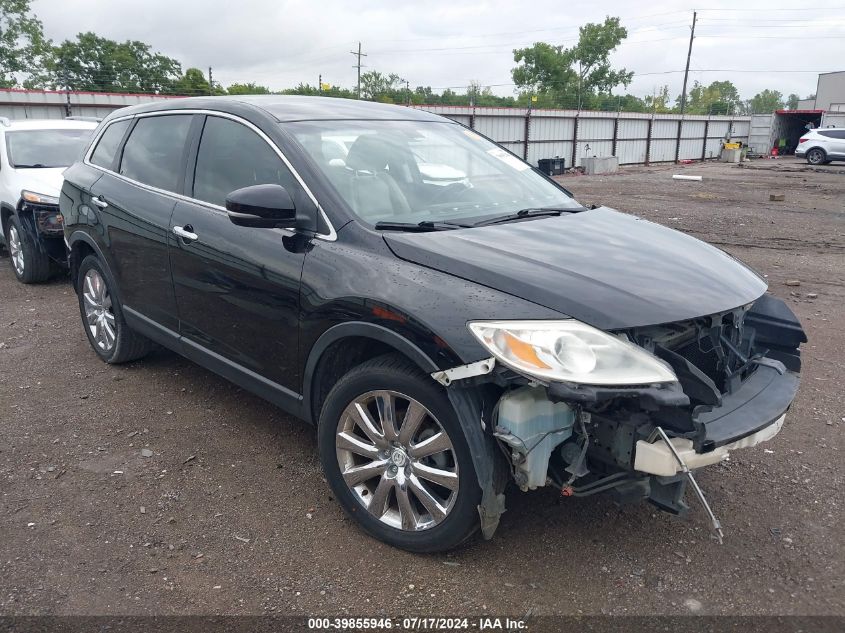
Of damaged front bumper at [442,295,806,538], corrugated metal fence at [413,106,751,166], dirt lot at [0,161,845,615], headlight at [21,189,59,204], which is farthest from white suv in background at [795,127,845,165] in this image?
damaged front bumper at [442,295,806,538]

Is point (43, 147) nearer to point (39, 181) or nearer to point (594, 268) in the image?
point (39, 181)

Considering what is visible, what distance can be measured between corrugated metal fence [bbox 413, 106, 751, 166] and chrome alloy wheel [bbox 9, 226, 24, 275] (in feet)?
57.2

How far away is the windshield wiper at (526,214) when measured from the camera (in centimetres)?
325

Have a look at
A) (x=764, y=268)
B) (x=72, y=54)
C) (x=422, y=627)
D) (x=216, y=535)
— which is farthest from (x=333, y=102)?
(x=72, y=54)

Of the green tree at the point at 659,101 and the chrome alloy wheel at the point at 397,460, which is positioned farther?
the green tree at the point at 659,101

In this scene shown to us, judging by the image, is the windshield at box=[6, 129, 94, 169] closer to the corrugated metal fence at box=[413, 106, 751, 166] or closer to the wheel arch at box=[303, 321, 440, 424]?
the wheel arch at box=[303, 321, 440, 424]

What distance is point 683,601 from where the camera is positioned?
2592mm

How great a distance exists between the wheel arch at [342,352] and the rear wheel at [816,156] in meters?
36.8

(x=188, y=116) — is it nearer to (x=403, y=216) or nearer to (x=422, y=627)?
(x=403, y=216)

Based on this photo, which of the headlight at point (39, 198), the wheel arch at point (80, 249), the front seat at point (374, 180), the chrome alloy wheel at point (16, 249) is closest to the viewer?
the front seat at point (374, 180)

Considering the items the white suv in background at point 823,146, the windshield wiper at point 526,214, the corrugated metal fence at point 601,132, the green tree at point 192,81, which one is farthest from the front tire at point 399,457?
the green tree at point 192,81

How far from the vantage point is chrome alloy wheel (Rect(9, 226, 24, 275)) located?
7.68 m

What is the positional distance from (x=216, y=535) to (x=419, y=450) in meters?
1.07

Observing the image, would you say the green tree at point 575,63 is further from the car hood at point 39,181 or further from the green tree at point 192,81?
the car hood at point 39,181
